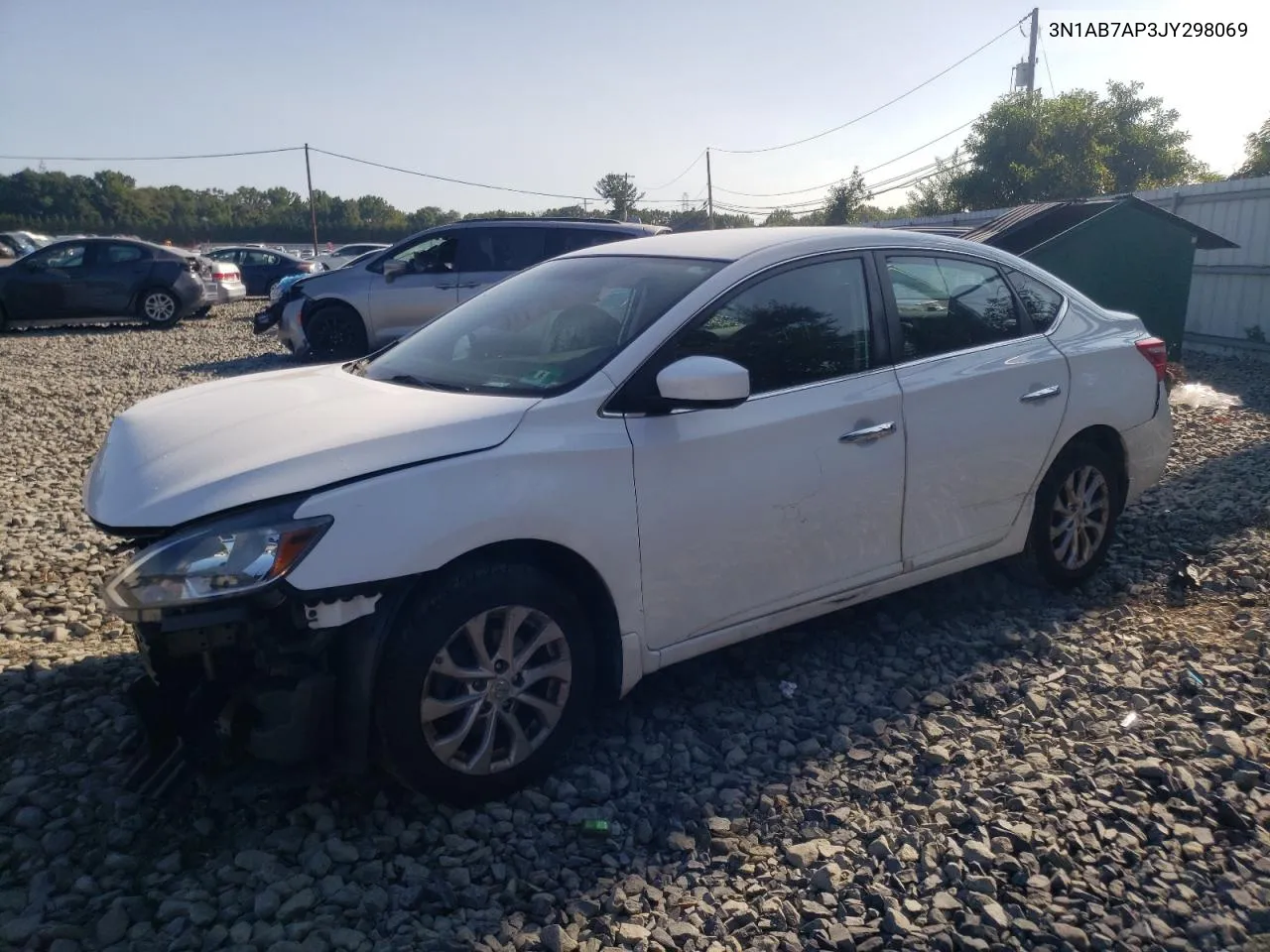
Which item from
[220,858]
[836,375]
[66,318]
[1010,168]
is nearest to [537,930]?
[220,858]

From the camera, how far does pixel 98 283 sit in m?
17.6

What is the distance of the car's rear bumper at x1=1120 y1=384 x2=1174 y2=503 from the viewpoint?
5051mm

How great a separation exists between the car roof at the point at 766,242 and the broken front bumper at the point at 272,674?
1.97m

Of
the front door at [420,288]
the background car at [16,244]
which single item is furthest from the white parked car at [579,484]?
the background car at [16,244]

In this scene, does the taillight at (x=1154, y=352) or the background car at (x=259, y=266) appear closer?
the taillight at (x=1154, y=352)

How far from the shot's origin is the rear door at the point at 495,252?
41.4 feet

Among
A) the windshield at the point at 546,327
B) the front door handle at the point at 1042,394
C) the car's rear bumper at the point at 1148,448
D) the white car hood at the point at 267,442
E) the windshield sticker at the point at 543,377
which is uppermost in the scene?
the windshield at the point at 546,327

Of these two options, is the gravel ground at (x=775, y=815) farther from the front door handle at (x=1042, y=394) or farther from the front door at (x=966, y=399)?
the front door handle at (x=1042, y=394)

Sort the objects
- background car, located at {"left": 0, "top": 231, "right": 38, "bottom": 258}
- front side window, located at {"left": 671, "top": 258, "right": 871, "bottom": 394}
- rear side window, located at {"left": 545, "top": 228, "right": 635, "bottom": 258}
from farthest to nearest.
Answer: background car, located at {"left": 0, "top": 231, "right": 38, "bottom": 258}
rear side window, located at {"left": 545, "top": 228, "right": 635, "bottom": 258}
front side window, located at {"left": 671, "top": 258, "right": 871, "bottom": 394}

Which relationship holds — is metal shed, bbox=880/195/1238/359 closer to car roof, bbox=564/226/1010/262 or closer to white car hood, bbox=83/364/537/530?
Result: car roof, bbox=564/226/1010/262

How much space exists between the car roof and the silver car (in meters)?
8.37

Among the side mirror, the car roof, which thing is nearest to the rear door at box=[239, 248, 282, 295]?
the car roof

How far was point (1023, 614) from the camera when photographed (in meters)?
4.82

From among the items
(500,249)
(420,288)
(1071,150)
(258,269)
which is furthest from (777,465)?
(1071,150)
